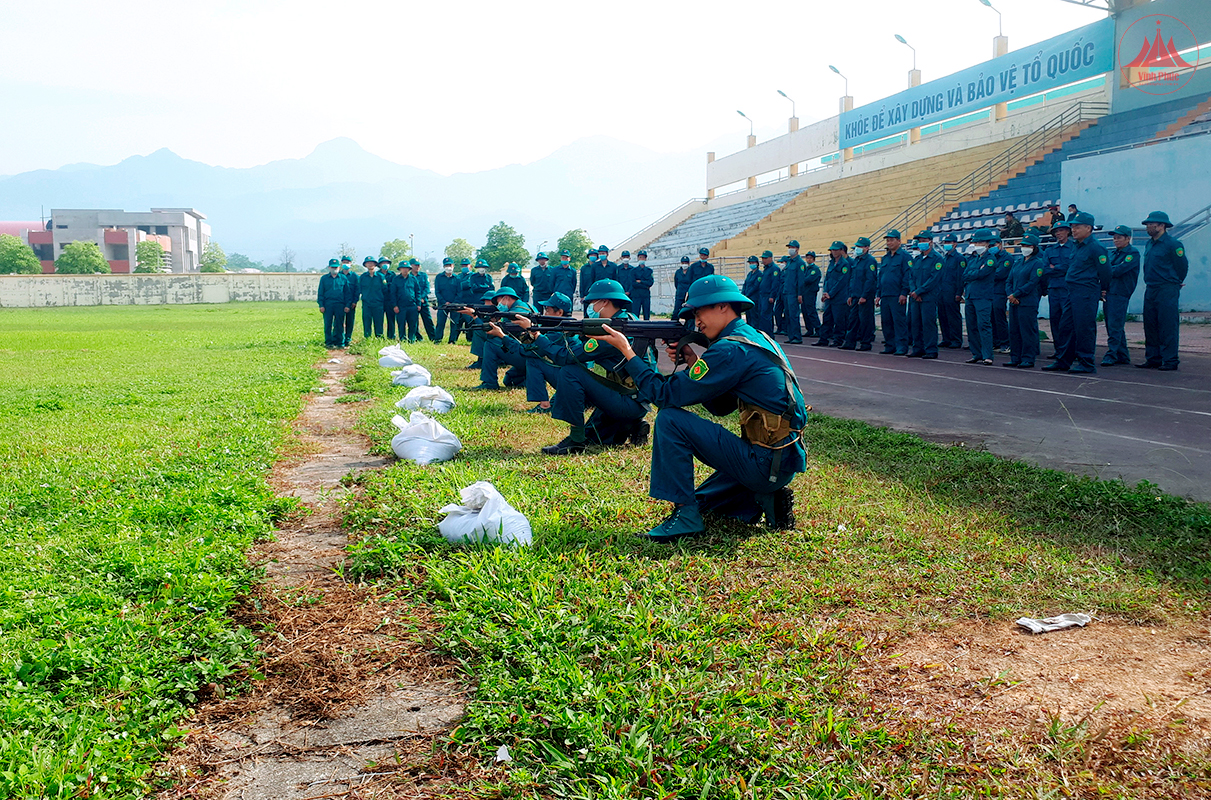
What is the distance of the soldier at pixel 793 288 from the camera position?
18.5 meters

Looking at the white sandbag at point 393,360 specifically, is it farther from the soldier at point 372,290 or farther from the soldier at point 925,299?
the soldier at point 925,299

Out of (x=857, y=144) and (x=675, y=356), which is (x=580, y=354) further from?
(x=857, y=144)

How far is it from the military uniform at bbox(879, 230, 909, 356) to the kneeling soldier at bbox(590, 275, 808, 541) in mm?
11749

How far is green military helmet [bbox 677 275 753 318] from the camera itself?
4.30 m

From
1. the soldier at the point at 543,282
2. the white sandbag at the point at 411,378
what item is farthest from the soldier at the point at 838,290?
the white sandbag at the point at 411,378

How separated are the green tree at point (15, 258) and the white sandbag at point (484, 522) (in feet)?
269

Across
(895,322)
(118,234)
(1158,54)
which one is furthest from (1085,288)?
(118,234)

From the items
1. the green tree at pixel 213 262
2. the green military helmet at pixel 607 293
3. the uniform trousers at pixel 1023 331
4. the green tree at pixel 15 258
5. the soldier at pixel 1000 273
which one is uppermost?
the green tree at pixel 213 262

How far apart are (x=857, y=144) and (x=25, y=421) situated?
33150 mm

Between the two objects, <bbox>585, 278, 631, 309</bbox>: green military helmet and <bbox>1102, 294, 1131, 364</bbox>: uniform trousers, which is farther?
<bbox>1102, 294, 1131, 364</bbox>: uniform trousers

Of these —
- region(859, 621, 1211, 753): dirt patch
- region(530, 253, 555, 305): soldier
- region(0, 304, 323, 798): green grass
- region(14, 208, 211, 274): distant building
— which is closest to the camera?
region(0, 304, 323, 798): green grass

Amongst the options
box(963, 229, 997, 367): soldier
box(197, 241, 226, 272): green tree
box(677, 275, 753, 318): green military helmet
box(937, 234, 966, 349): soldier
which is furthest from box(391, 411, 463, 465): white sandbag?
box(197, 241, 226, 272): green tree

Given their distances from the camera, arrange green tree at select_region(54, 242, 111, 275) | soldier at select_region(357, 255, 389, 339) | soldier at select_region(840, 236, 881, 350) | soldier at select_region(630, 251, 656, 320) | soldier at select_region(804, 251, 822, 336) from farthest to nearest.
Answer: green tree at select_region(54, 242, 111, 275) → soldier at select_region(630, 251, 656, 320) → soldier at select_region(804, 251, 822, 336) → soldier at select_region(357, 255, 389, 339) → soldier at select_region(840, 236, 881, 350)

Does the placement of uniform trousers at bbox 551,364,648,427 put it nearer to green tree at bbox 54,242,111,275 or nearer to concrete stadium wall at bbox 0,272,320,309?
concrete stadium wall at bbox 0,272,320,309
